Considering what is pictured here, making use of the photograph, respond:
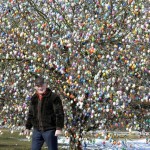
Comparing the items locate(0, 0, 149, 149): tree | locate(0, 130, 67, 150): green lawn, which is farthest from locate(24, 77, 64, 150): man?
locate(0, 130, 67, 150): green lawn

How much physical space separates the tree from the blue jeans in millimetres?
3109

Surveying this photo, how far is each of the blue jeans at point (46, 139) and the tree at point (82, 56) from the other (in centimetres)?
311

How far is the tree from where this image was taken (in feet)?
34.7

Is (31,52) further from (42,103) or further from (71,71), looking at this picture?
(42,103)

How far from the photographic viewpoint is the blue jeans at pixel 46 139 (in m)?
7.25

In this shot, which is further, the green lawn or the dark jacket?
the green lawn

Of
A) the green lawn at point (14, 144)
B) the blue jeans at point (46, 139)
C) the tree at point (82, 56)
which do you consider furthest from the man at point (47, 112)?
the green lawn at point (14, 144)

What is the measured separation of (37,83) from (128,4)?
5.07m

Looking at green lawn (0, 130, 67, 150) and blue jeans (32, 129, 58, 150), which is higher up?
green lawn (0, 130, 67, 150)

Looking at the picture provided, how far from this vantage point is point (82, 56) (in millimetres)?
10969

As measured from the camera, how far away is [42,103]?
23.8ft

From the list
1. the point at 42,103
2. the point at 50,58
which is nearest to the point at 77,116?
the point at 50,58

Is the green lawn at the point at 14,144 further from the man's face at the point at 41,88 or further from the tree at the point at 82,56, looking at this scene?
the man's face at the point at 41,88

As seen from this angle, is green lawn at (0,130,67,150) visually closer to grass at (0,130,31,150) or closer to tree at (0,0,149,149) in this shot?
grass at (0,130,31,150)
